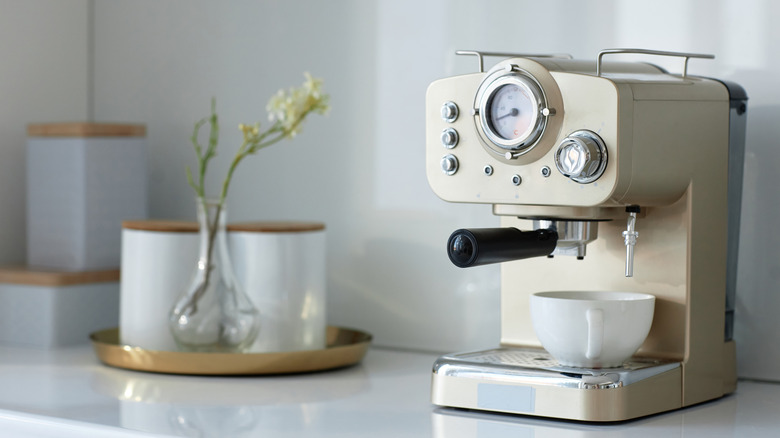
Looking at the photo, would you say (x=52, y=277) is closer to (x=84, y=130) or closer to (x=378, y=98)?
(x=84, y=130)

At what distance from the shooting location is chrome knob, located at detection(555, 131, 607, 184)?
797 mm

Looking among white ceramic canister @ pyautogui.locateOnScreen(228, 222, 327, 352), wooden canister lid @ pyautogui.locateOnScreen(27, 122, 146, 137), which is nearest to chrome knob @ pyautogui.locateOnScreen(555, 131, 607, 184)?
white ceramic canister @ pyautogui.locateOnScreen(228, 222, 327, 352)

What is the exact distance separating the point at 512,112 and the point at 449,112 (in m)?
0.06

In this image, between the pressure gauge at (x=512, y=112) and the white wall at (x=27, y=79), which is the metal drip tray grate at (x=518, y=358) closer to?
the pressure gauge at (x=512, y=112)

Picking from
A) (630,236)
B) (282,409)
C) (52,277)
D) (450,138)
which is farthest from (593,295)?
(52,277)

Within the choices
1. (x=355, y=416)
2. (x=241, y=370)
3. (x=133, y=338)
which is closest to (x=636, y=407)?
(x=355, y=416)

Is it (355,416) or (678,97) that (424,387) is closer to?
(355,416)

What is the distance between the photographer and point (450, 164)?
0.89 m

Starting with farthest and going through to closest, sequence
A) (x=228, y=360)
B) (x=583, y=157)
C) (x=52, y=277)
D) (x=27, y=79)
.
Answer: (x=27, y=79), (x=52, y=277), (x=228, y=360), (x=583, y=157)

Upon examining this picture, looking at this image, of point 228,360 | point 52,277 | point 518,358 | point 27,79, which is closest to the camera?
point 518,358

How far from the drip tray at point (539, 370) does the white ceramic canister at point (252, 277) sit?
276 millimetres

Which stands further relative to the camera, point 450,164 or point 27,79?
point 27,79

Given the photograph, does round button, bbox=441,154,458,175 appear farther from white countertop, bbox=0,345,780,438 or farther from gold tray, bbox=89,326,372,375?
gold tray, bbox=89,326,372,375

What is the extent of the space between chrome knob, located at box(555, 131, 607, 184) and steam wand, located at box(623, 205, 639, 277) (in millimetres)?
83
